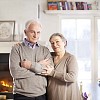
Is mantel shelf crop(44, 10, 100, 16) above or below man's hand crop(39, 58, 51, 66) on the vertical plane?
above

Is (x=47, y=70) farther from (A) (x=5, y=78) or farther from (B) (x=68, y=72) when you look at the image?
(A) (x=5, y=78)

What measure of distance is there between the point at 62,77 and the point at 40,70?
0.21 metres

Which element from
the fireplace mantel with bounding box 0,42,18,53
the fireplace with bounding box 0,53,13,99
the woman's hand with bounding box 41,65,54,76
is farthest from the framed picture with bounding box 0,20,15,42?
the woman's hand with bounding box 41,65,54,76

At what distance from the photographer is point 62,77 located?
2105 millimetres

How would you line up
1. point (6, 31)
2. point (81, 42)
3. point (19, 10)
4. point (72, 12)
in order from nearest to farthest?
point (6, 31) → point (19, 10) → point (72, 12) → point (81, 42)

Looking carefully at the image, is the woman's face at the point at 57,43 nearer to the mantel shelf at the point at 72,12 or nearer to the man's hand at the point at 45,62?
Result: the man's hand at the point at 45,62

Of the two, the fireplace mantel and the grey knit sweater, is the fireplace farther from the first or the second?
the grey knit sweater

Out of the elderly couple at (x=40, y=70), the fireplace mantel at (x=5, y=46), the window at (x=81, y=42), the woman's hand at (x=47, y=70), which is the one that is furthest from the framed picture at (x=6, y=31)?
the woman's hand at (x=47, y=70)

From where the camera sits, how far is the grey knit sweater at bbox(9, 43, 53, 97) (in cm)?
→ 202

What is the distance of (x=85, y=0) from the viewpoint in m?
4.92

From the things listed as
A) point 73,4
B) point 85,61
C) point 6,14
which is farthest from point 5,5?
point 85,61

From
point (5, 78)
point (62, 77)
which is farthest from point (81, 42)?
point (62, 77)

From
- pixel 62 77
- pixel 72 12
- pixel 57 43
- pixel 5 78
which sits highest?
pixel 72 12

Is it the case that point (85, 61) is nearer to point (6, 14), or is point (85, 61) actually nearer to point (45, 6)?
point (45, 6)
